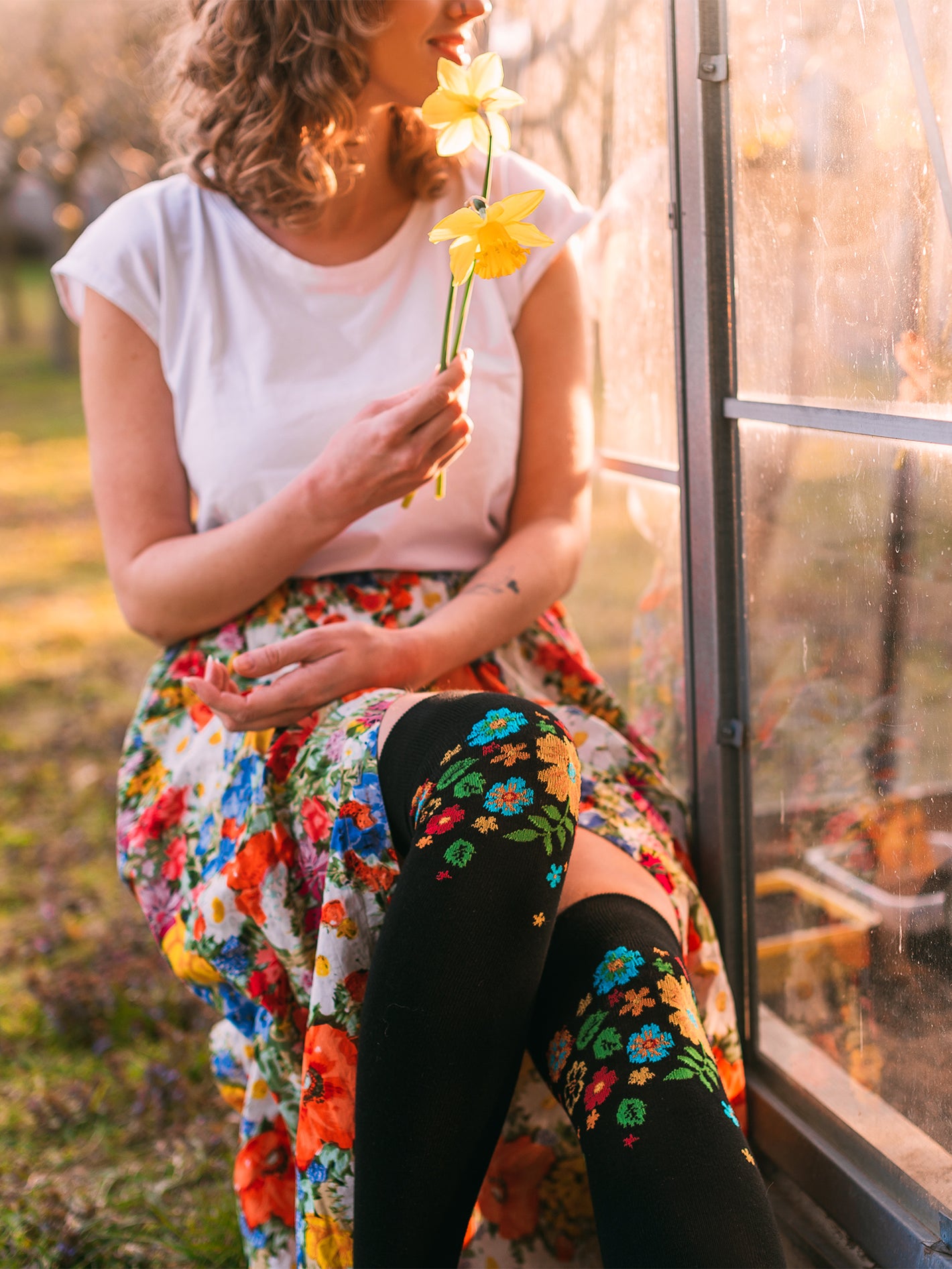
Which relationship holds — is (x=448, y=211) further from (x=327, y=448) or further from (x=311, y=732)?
(x=311, y=732)

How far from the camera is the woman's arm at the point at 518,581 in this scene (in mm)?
1056

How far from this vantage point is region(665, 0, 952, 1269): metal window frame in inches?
40.3

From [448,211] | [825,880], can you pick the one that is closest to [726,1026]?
[825,880]

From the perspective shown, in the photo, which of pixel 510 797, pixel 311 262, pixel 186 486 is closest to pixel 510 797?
pixel 510 797

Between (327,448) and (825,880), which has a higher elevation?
(327,448)

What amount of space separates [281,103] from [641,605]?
75 cm

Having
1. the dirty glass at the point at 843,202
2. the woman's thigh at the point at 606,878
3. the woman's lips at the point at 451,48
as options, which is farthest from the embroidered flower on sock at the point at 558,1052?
the woman's lips at the point at 451,48

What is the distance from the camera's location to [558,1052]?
88 cm

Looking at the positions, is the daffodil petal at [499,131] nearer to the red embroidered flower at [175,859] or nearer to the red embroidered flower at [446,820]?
the red embroidered flower at [446,820]

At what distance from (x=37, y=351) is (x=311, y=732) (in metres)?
12.0

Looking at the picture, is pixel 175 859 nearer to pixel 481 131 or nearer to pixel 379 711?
pixel 379 711

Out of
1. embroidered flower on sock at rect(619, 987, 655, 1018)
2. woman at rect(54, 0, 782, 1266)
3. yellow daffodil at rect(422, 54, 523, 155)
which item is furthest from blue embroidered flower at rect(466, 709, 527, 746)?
yellow daffodil at rect(422, 54, 523, 155)

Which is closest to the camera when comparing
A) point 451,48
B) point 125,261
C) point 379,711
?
point 379,711

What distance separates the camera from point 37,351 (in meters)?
Result: 11.8
